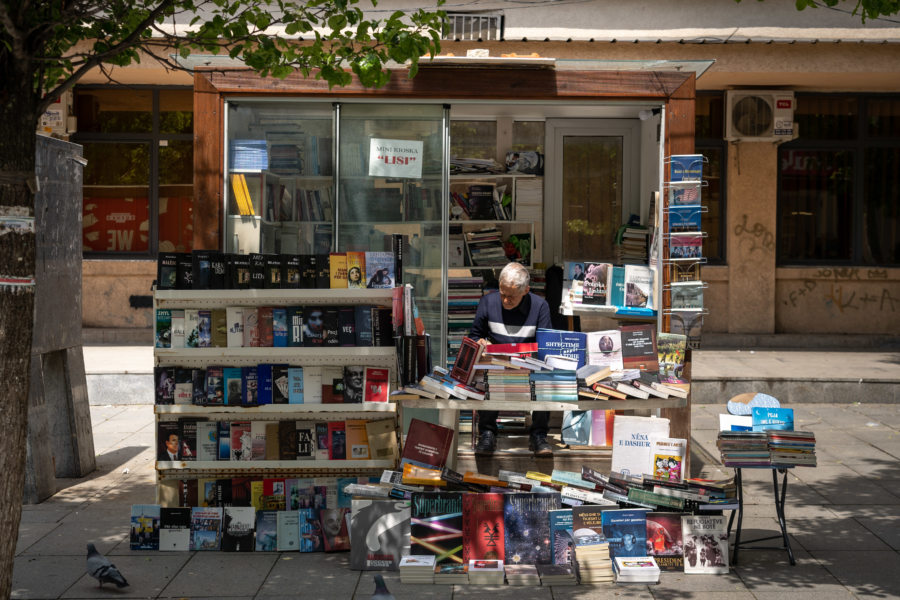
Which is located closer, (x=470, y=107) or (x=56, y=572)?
(x=56, y=572)

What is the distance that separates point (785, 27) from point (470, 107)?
5.31m

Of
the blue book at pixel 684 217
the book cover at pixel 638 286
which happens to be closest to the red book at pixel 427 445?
the book cover at pixel 638 286

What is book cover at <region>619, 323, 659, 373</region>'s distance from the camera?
630 centimetres

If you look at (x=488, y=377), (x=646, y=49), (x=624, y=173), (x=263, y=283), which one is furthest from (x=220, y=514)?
(x=646, y=49)

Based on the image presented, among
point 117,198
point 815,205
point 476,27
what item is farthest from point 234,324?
point 815,205

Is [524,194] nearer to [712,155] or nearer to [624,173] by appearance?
[624,173]

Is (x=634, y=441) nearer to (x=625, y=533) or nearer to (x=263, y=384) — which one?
(x=625, y=533)

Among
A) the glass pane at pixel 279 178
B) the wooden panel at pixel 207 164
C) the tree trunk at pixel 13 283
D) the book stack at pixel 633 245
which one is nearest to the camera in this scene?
the tree trunk at pixel 13 283

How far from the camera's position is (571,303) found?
26.5ft

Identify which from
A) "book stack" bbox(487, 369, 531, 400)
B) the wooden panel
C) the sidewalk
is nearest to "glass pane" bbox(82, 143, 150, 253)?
the sidewalk

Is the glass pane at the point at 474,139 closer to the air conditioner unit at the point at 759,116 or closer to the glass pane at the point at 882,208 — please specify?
the air conditioner unit at the point at 759,116

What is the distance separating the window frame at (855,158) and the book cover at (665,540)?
8268mm

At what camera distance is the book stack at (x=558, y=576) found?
5230 mm

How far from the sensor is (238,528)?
5789 millimetres
